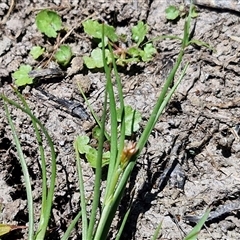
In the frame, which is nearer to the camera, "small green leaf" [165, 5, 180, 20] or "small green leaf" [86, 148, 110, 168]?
"small green leaf" [86, 148, 110, 168]

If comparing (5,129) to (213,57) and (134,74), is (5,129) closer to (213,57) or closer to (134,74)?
(134,74)

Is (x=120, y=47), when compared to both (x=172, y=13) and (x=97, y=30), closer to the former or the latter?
(x=97, y=30)

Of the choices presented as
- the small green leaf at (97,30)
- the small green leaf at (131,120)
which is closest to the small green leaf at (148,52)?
the small green leaf at (97,30)

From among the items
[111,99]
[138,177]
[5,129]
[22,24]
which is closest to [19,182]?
[5,129]

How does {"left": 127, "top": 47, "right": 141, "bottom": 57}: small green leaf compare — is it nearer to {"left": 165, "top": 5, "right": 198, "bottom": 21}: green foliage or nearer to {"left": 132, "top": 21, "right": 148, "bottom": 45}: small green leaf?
{"left": 132, "top": 21, "right": 148, "bottom": 45}: small green leaf

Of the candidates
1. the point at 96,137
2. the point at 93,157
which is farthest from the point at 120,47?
the point at 93,157

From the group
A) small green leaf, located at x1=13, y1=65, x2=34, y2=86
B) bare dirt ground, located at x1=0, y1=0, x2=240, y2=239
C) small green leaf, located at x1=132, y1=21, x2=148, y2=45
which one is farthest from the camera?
small green leaf, located at x1=132, y1=21, x2=148, y2=45

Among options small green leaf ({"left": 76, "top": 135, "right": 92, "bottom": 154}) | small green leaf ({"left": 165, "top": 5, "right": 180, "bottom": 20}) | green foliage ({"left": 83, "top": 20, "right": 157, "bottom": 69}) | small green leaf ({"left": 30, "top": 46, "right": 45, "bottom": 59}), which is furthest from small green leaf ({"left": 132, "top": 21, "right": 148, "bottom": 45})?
small green leaf ({"left": 76, "top": 135, "right": 92, "bottom": 154})
